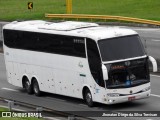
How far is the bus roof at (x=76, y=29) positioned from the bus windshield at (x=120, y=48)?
20 cm

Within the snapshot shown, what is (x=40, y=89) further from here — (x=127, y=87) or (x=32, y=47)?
(x=127, y=87)

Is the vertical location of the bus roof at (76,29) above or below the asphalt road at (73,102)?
above

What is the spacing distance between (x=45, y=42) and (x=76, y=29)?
1905 mm

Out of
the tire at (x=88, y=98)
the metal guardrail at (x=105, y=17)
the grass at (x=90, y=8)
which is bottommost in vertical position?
the grass at (x=90, y=8)

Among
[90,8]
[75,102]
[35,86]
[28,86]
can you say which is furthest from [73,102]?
[90,8]

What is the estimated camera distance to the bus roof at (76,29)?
76.9 ft

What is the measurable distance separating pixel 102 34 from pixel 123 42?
857 mm

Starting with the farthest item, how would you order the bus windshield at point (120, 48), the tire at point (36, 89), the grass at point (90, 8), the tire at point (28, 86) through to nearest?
the grass at point (90, 8), the tire at point (28, 86), the tire at point (36, 89), the bus windshield at point (120, 48)

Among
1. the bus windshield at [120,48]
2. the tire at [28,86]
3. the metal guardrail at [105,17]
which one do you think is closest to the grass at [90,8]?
the metal guardrail at [105,17]

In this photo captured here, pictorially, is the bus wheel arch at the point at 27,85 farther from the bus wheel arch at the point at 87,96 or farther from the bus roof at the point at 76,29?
the bus wheel arch at the point at 87,96

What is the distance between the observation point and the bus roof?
23452 mm

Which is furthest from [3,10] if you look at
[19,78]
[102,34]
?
Answer: [102,34]

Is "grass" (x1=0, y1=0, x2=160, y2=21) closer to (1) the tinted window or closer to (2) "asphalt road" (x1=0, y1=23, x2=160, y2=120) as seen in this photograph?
(2) "asphalt road" (x1=0, y1=23, x2=160, y2=120)

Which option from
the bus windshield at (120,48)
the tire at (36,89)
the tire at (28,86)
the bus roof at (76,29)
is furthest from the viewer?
the tire at (28,86)
